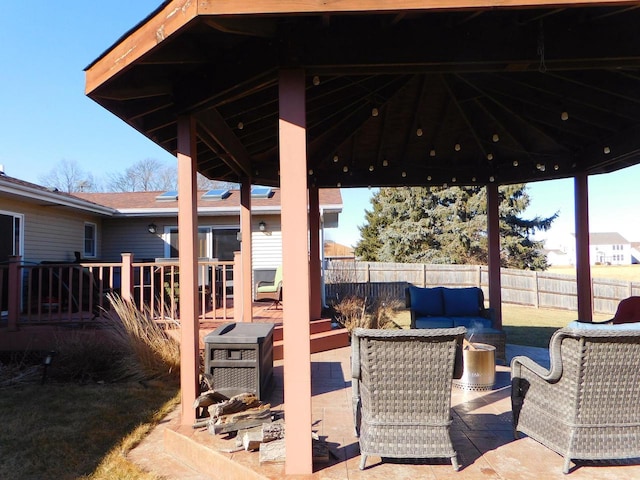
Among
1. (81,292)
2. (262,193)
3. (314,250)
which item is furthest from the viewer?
(262,193)

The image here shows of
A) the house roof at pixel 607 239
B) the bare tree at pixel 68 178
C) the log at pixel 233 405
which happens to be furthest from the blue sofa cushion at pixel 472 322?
the house roof at pixel 607 239

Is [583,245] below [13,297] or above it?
above

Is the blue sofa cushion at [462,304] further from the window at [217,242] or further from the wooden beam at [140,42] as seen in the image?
the window at [217,242]

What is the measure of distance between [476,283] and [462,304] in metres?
9.93

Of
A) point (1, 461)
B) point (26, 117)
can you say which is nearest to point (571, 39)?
point (1, 461)

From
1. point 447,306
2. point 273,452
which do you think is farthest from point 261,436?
point 447,306

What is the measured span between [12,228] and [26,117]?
18112 millimetres

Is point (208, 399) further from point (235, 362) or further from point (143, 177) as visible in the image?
point (143, 177)

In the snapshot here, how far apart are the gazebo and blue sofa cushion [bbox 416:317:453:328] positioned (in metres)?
1.88

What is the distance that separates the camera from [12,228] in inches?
323

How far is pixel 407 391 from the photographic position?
248 cm

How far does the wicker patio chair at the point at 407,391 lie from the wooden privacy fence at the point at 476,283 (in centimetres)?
700

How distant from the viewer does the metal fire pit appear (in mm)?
4074

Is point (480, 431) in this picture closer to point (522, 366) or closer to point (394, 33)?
point (522, 366)
